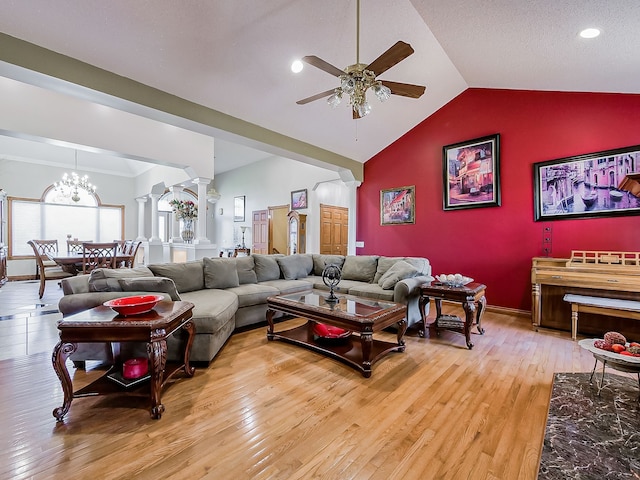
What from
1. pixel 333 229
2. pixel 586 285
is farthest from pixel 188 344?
pixel 333 229

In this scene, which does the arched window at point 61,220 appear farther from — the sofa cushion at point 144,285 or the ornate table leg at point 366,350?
the ornate table leg at point 366,350

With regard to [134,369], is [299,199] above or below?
above

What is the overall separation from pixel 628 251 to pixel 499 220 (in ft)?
4.77

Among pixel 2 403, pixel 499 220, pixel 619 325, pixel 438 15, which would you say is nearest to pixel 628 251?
pixel 619 325

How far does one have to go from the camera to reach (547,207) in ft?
13.2

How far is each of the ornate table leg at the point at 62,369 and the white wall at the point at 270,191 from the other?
5.85m

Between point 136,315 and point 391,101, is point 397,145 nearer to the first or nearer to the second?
point 391,101

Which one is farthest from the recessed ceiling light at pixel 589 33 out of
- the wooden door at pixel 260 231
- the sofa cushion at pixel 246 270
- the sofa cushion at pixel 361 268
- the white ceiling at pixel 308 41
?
the wooden door at pixel 260 231

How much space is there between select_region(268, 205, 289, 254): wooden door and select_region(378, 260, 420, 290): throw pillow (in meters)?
4.76

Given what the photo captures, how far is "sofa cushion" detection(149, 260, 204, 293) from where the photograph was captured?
326 centimetres

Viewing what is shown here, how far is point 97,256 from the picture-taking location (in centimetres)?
524

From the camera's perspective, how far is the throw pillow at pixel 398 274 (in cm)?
360

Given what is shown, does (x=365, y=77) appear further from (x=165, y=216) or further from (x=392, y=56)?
(x=165, y=216)

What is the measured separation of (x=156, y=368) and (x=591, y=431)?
268 centimetres
